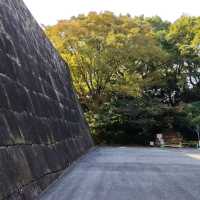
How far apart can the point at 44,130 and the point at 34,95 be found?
1.88 feet

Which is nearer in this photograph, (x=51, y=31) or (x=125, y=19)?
(x=51, y=31)

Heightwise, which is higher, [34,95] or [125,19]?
[125,19]

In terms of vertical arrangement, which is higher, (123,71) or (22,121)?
(123,71)

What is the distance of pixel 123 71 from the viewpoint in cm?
2745

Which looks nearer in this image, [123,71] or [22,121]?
[22,121]

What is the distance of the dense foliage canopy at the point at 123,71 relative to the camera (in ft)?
83.4

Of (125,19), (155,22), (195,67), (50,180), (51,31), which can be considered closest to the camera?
(50,180)

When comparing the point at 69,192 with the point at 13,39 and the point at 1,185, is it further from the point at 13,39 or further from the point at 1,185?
the point at 13,39

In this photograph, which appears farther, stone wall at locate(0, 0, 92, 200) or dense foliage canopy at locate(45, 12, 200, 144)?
dense foliage canopy at locate(45, 12, 200, 144)

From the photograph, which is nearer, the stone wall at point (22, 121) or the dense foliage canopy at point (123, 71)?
the stone wall at point (22, 121)

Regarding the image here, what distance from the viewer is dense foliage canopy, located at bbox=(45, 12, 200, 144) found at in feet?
83.4

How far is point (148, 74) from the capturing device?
28.7 metres

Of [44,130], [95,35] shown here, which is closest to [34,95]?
[44,130]

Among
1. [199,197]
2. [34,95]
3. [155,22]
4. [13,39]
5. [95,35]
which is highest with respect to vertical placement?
[155,22]
